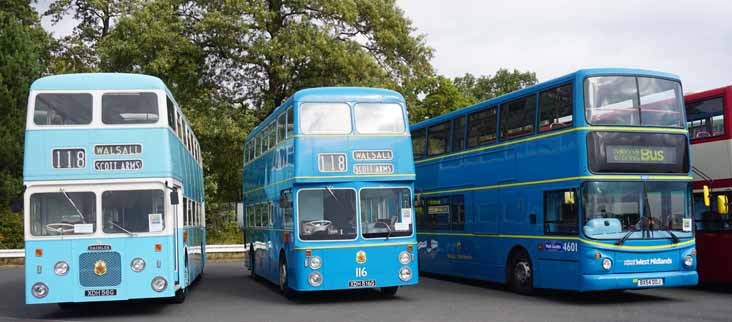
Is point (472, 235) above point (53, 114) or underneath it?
underneath

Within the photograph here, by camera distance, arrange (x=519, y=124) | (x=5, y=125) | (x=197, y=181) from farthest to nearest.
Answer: (x=5, y=125), (x=197, y=181), (x=519, y=124)

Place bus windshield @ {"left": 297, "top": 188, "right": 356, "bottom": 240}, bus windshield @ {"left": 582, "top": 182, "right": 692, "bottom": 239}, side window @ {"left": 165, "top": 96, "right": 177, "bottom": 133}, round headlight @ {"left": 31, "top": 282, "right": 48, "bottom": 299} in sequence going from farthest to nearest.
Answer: bus windshield @ {"left": 297, "top": 188, "right": 356, "bottom": 240} < side window @ {"left": 165, "top": 96, "right": 177, "bottom": 133} < bus windshield @ {"left": 582, "top": 182, "right": 692, "bottom": 239} < round headlight @ {"left": 31, "top": 282, "right": 48, "bottom": 299}

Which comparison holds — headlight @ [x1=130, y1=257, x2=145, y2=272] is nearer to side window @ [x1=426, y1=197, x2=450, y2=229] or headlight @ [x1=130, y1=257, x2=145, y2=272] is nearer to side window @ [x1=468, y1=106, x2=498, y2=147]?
side window @ [x1=468, y1=106, x2=498, y2=147]

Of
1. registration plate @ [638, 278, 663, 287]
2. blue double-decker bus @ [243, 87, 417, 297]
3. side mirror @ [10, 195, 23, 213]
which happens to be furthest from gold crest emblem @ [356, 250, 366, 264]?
side mirror @ [10, 195, 23, 213]

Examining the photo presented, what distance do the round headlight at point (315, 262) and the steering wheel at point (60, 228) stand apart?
4268 mm

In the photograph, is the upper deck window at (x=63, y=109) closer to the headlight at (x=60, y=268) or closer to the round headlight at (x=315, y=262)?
the headlight at (x=60, y=268)

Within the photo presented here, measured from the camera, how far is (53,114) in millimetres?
14312

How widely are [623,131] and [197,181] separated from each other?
1257 cm

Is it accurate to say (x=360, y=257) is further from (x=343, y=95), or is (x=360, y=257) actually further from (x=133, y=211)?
(x=133, y=211)

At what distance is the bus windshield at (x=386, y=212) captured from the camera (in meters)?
15.9

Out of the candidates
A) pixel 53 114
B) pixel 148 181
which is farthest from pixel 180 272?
pixel 53 114

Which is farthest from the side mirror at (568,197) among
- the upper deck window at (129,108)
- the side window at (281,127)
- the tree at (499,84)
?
the tree at (499,84)

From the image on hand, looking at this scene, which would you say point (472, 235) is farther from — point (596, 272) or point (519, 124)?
point (596, 272)

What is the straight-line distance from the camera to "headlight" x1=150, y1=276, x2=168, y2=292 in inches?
571
